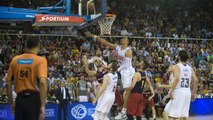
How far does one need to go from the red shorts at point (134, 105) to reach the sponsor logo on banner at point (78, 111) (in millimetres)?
4691

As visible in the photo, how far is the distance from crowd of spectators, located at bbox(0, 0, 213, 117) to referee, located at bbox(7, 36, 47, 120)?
10.1m

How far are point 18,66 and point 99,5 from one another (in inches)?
294

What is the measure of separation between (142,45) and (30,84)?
19019 mm

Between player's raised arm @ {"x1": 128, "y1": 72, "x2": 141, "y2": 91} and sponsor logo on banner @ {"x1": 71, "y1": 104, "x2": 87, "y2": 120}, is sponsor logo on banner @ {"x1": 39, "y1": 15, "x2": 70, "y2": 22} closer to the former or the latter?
player's raised arm @ {"x1": 128, "y1": 72, "x2": 141, "y2": 91}

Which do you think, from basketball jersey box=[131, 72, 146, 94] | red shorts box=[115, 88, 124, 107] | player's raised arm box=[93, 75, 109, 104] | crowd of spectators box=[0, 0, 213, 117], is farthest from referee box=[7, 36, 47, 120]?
red shorts box=[115, 88, 124, 107]

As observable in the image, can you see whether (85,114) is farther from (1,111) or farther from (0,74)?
(0,74)

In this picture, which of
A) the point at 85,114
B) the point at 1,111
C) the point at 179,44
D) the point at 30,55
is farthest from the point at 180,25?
the point at 30,55

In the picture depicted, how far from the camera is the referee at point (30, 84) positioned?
22.6 feet

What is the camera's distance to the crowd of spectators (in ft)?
65.0

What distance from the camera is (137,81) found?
12.2m

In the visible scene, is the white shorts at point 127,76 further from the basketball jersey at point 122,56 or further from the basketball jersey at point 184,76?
the basketball jersey at point 184,76

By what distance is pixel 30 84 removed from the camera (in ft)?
22.9

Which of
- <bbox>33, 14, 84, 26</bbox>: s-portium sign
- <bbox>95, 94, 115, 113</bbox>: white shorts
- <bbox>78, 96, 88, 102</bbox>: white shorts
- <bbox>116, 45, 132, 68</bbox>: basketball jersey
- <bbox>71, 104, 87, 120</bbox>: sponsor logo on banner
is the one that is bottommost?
<bbox>71, 104, 87, 120</bbox>: sponsor logo on banner

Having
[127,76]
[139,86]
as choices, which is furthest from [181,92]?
[139,86]
